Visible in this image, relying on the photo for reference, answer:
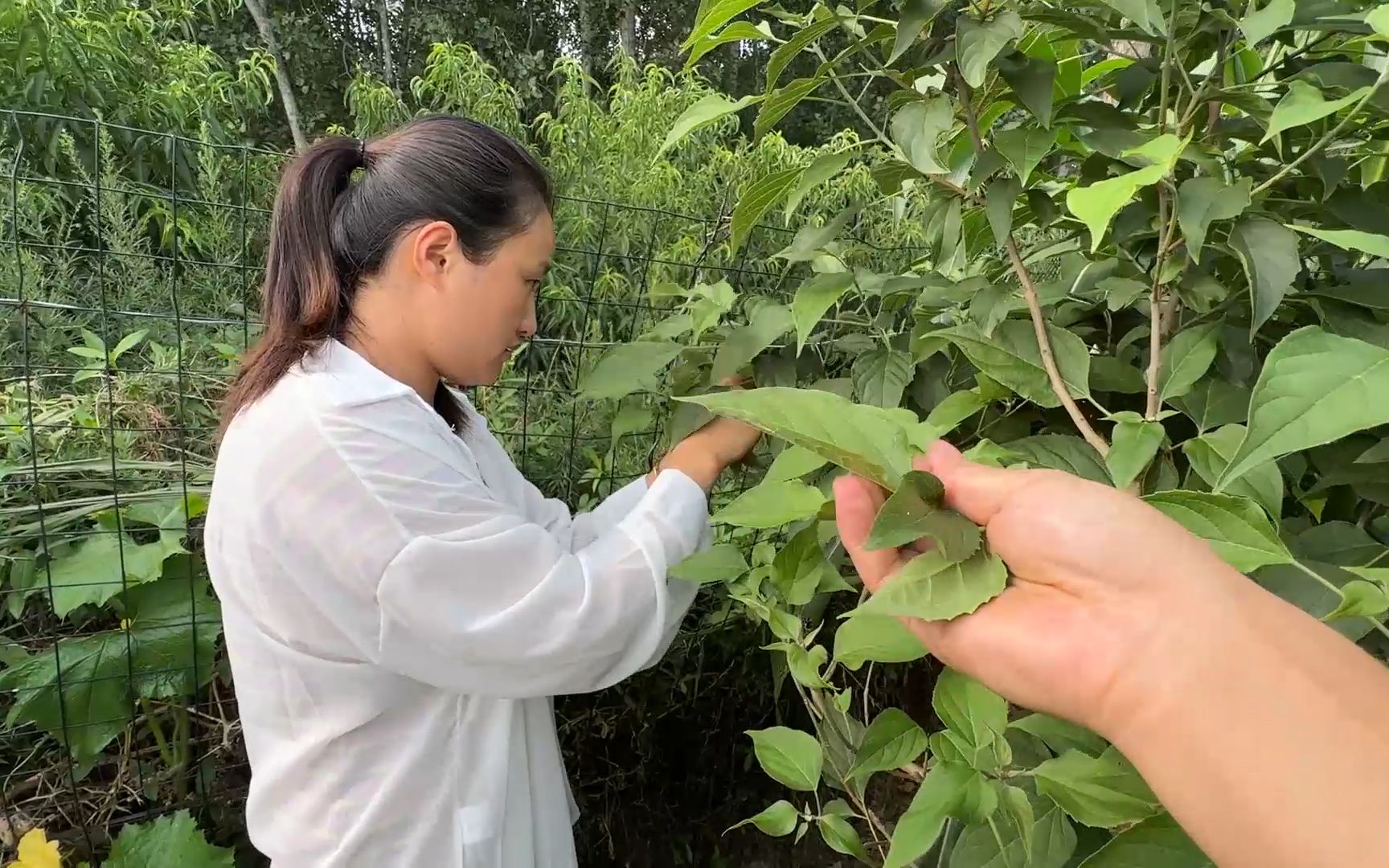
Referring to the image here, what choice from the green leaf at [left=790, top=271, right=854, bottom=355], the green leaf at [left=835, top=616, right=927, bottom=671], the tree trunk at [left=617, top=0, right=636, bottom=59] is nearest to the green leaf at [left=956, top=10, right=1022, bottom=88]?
the green leaf at [left=790, top=271, right=854, bottom=355]

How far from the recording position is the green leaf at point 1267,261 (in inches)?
20.6

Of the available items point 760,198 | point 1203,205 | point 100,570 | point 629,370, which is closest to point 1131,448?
point 1203,205

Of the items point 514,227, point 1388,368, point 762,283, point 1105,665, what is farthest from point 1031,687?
point 762,283

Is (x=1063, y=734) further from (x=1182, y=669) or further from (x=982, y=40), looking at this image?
(x=982, y=40)

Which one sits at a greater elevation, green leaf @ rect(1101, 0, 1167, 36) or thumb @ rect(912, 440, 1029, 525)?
green leaf @ rect(1101, 0, 1167, 36)

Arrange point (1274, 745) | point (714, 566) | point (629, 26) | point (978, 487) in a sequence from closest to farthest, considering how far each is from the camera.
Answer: point (1274, 745) < point (978, 487) < point (714, 566) < point (629, 26)

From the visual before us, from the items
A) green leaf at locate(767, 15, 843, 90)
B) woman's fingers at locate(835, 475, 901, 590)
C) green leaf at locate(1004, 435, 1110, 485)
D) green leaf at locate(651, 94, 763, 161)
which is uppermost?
green leaf at locate(767, 15, 843, 90)

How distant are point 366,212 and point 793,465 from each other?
61 cm

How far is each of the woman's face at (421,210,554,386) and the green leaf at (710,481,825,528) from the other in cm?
47

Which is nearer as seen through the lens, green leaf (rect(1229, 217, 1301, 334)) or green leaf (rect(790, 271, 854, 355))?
green leaf (rect(1229, 217, 1301, 334))

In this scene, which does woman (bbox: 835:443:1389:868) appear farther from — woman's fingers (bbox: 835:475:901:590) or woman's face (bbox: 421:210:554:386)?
woman's face (bbox: 421:210:554:386)

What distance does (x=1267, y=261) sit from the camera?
530 millimetres

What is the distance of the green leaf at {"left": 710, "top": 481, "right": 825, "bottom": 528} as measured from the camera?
55cm

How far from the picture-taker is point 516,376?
1.68 meters
